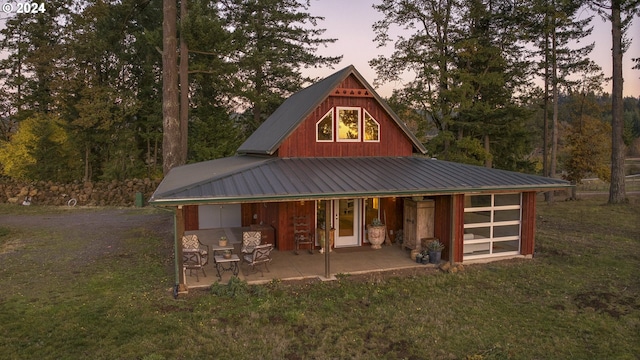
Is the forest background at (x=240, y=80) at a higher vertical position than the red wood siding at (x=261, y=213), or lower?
higher

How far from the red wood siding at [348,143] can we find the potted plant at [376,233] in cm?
254

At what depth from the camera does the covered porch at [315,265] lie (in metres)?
10.3

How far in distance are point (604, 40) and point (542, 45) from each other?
135 inches

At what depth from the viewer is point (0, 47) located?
100 feet

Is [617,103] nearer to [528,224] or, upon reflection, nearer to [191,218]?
[528,224]

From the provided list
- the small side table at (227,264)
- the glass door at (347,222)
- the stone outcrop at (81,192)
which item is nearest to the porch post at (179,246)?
the small side table at (227,264)

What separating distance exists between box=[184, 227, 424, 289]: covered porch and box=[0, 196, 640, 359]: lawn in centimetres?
55

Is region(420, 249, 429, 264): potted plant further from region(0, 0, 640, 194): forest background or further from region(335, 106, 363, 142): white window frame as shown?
region(0, 0, 640, 194): forest background

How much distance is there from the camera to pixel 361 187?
33.4 feet

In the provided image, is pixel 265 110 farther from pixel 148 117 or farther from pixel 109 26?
pixel 109 26

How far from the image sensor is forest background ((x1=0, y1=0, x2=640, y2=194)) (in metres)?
24.1

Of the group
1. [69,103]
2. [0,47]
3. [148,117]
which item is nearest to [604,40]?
[148,117]

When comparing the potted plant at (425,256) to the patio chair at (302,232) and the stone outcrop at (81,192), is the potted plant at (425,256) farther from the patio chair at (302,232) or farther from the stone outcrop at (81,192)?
the stone outcrop at (81,192)

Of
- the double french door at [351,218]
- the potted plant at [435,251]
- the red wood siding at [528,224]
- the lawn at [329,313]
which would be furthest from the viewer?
the double french door at [351,218]
